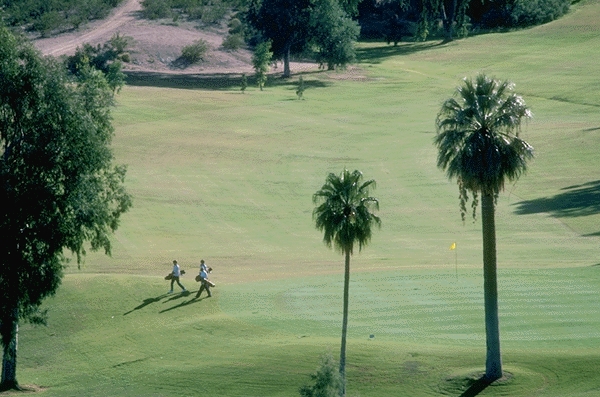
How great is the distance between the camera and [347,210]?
1457 inches

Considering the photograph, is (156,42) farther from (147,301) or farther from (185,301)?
(185,301)

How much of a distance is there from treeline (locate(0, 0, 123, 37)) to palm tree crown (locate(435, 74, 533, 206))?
329ft

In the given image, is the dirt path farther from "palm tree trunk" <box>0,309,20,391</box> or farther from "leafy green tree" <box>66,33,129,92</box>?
"palm tree trunk" <box>0,309,20,391</box>

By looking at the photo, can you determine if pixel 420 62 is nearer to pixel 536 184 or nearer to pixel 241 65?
pixel 241 65

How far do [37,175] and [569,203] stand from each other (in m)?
39.7

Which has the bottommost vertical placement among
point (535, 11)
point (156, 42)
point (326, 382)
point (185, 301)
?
point (185, 301)

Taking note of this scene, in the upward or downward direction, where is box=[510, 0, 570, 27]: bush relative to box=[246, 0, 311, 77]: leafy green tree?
upward

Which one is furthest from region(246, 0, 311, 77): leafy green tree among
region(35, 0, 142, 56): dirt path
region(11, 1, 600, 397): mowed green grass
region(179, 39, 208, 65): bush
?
region(35, 0, 142, 56): dirt path

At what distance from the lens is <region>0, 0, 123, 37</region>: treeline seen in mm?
132000

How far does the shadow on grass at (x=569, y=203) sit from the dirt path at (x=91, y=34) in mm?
66559

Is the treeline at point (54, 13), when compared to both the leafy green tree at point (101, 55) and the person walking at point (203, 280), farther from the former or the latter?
the person walking at point (203, 280)

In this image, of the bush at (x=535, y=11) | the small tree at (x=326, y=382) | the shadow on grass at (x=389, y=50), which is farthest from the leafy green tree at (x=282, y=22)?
the small tree at (x=326, y=382)

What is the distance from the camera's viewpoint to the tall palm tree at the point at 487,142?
3597 cm

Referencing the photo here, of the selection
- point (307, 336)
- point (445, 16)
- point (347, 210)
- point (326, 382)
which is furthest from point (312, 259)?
point (445, 16)
